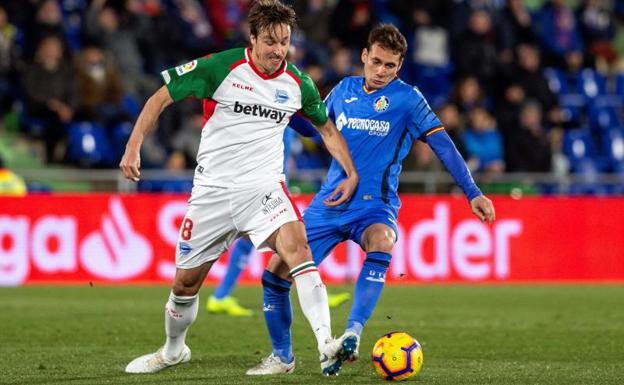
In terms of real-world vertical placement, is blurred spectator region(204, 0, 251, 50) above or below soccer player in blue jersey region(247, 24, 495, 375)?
above

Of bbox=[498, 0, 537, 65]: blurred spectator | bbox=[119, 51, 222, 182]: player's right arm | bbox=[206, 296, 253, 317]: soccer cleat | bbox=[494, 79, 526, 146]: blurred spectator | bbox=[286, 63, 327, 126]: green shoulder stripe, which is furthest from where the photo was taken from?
bbox=[498, 0, 537, 65]: blurred spectator

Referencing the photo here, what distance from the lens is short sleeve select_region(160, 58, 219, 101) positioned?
307 inches

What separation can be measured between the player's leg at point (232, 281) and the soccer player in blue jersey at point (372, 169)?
383 cm

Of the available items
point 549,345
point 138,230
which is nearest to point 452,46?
point 138,230

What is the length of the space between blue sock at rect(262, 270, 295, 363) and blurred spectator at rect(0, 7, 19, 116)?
10.9 metres

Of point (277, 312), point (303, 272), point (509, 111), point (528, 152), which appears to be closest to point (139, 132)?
point (303, 272)

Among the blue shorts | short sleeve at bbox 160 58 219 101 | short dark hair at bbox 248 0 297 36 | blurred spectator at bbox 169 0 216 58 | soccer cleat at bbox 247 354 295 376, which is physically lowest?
soccer cleat at bbox 247 354 295 376

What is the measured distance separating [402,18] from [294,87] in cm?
1496

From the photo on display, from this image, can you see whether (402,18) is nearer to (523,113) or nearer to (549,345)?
(523,113)

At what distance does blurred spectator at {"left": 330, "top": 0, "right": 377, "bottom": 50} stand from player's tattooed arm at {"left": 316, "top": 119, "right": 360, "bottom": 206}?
533 inches

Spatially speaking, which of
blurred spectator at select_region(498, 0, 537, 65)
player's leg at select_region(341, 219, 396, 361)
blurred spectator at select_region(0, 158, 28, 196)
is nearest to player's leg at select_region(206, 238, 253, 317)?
player's leg at select_region(341, 219, 396, 361)

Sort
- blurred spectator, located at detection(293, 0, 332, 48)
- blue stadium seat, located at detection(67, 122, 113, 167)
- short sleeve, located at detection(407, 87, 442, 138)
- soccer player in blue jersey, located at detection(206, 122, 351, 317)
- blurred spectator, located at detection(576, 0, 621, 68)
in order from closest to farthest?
1. short sleeve, located at detection(407, 87, 442, 138)
2. soccer player in blue jersey, located at detection(206, 122, 351, 317)
3. blue stadium seat, located at detection(67, 122, 113, 167)
4. blurred spectator, located at detection(293, 0, 332, 48)
5. blurred spectator, located at detection(576, 0, 621, 68)

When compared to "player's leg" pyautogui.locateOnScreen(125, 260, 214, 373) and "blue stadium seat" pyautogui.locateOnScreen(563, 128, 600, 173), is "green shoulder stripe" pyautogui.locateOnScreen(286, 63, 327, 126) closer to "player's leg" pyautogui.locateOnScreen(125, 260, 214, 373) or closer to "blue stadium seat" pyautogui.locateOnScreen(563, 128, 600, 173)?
"player's leg" pyautogui.locateOnScreen(125, 260, 214, 373)

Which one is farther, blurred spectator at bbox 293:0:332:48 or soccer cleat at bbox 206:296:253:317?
blurred spectator at bbox 293:0:332:48
